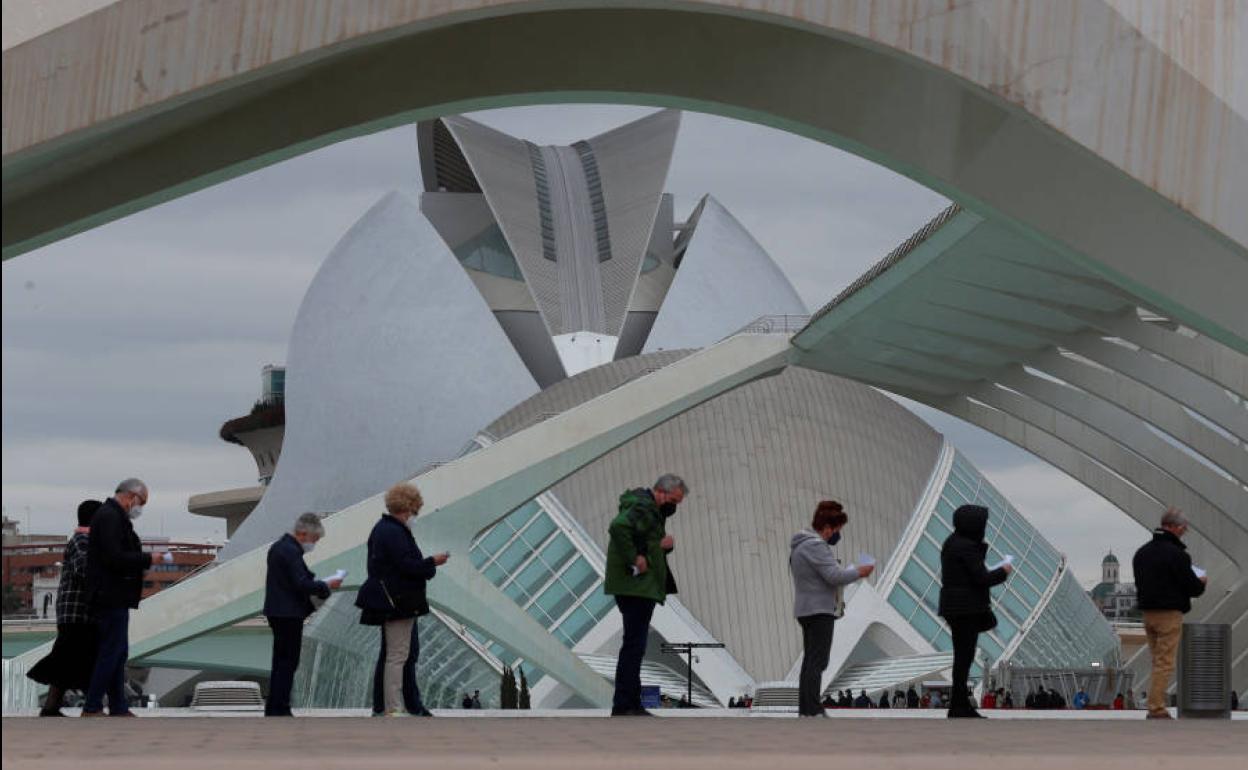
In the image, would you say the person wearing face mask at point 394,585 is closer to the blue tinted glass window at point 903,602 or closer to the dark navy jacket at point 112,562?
the dark navy jacket at point 112,562

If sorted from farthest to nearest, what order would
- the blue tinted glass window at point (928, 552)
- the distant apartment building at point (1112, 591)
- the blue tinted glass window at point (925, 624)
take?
the distant apartment building at point (1112, 591)
the blue tinted glass window at point (928, 552)
the blue tinted glass window at point (925, 624)

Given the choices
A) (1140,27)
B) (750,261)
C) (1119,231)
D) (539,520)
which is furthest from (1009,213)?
(750,261)

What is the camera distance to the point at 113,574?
10711 millimetres

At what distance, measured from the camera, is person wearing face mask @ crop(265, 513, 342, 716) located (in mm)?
11245

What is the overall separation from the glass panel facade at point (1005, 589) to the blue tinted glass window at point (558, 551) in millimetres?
6354

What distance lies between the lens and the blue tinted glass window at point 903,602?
3672 cm

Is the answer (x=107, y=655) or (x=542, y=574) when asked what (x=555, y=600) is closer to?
(x=542, y=574)

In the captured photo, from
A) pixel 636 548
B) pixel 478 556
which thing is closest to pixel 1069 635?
pixel 478 556

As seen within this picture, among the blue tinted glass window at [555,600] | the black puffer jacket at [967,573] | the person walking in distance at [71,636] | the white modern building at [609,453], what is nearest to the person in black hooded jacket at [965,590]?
the black puffer jacket at [967,573]

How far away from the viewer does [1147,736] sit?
29.2ft

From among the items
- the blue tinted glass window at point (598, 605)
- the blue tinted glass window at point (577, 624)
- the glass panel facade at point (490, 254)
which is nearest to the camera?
the blue tinted glass window at point (577, 624)

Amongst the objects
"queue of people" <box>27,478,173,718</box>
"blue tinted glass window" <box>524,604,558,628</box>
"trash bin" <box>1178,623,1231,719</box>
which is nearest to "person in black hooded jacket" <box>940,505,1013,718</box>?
"trash bin" <box>1178,623,1231,719</box>

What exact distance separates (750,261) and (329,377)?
508 inches

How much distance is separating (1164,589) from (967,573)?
57.2 inches
